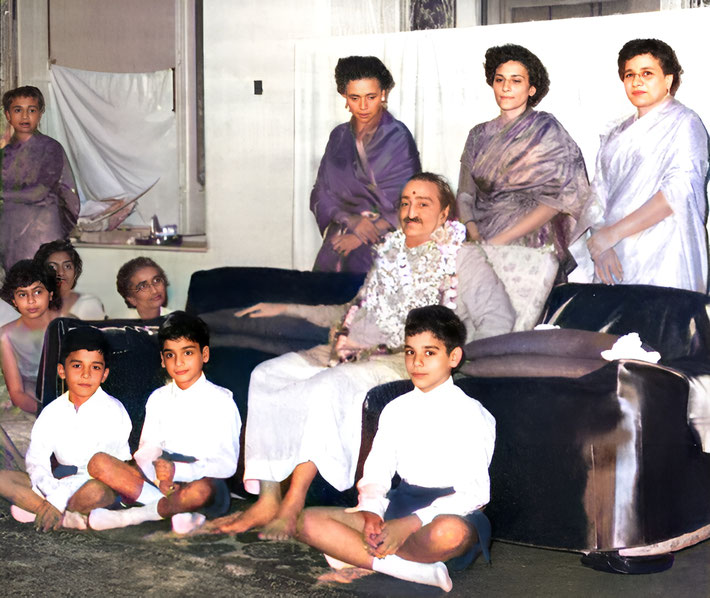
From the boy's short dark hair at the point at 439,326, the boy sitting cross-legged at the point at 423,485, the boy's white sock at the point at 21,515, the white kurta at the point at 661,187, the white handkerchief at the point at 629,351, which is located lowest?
the boy's white sock at the point at 21,515

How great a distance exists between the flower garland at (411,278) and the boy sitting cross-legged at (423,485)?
340 millimetres

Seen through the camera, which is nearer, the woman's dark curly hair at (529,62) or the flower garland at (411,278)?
the flower garland at (411,278)

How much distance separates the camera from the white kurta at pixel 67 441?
12.9 feet

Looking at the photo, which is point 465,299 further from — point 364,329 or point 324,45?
point 324,45

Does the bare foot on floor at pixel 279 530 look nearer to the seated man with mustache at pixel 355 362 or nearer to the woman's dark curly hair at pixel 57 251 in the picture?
the seated man with mustache at pixel 355 362

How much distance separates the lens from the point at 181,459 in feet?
12.8

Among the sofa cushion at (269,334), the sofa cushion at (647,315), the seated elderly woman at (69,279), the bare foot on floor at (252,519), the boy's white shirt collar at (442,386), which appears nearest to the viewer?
the boy's white shirt collar at (442,386)

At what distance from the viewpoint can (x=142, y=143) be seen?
614 centimetres

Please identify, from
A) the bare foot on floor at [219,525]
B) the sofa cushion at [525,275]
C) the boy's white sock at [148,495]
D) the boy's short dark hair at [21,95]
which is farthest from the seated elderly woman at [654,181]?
the boy's short dark hair at [21,95]

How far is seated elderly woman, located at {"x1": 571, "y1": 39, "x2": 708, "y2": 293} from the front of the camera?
11.9ft

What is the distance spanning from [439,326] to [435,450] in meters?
0.42

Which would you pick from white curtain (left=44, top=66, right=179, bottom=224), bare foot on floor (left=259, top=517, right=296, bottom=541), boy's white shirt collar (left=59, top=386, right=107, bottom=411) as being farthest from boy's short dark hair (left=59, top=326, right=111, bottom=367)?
white curtain (left=44, top=66, right=179, bottom=224)

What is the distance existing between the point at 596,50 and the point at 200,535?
2331 mm

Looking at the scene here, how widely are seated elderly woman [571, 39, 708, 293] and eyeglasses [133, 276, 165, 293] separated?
7.01 ft
